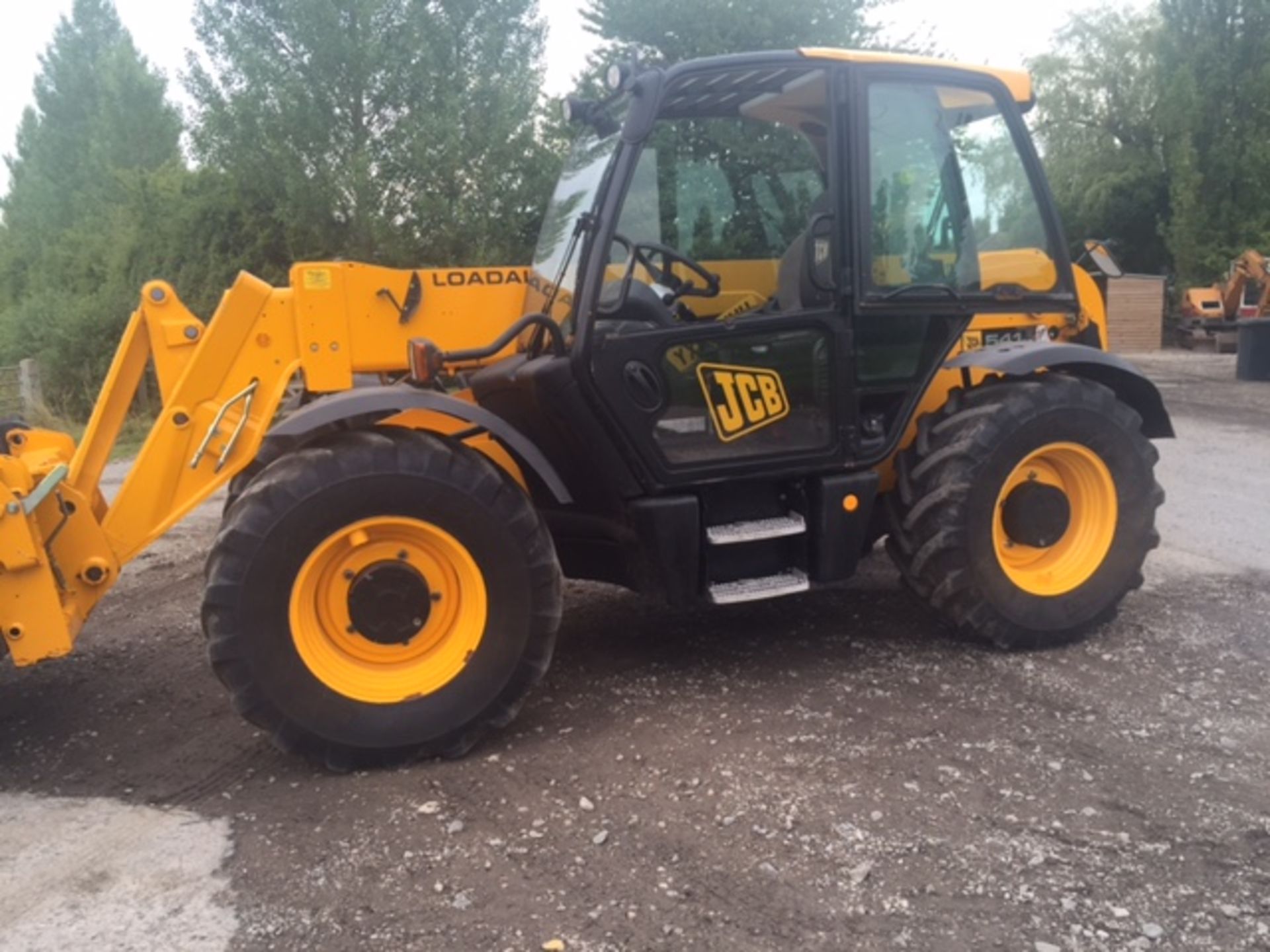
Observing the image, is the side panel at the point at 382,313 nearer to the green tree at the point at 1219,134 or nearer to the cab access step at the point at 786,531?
the cab access step at the point at 786,531

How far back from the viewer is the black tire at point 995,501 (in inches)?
185

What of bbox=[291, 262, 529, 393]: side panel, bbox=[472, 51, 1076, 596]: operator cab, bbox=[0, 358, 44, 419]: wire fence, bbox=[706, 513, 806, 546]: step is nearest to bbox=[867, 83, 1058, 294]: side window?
bbox=[472, 51, 1076, 596]: operator cab

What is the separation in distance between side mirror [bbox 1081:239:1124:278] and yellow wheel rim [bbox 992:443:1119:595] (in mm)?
972

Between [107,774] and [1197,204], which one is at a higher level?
[1197,204]

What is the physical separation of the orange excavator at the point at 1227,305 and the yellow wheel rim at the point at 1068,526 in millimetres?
16645

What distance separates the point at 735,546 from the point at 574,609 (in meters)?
1.42

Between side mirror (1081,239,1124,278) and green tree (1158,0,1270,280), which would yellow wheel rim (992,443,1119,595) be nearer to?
side mirror (1081,239,1124,278)

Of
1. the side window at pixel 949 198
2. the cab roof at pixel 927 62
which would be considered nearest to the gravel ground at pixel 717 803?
the side window at pixel 949 198

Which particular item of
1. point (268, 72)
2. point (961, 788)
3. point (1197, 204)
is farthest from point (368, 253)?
point (1197, 204)

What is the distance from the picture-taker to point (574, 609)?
577 centimetres

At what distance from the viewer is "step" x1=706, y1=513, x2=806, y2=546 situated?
4480mm

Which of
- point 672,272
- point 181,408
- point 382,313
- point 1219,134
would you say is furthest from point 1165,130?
point 181,408

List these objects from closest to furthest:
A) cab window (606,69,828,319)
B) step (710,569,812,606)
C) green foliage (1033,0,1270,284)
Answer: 1. step (710,569,812,606)
2. cab window (606,69,828,319)
3. green foliage (1033,0,1270,284)

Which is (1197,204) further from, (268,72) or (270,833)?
(270,833)
